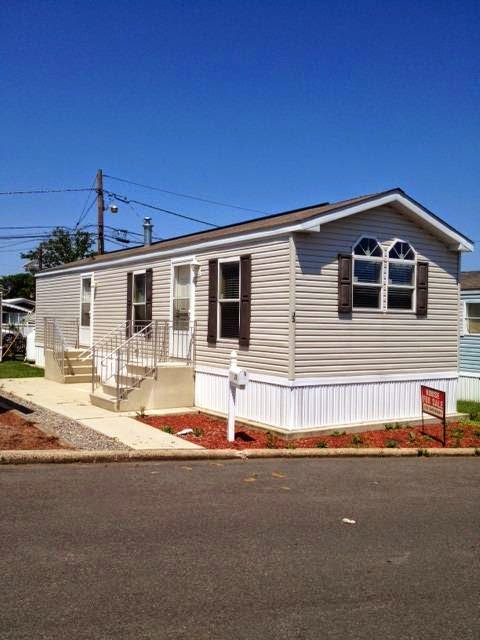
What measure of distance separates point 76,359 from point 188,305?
516 centimetres

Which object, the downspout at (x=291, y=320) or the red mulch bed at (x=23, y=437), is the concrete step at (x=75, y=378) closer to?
the red mulch bed at (x=23, y=437)

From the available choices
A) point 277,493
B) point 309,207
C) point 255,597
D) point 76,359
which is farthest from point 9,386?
point 255,597

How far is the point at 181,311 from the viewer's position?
13109 millimetres

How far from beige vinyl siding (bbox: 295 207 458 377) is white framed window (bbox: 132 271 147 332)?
17.5ft

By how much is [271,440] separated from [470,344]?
11709mm

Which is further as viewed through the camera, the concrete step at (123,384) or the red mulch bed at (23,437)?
the concrete step at (123,384)

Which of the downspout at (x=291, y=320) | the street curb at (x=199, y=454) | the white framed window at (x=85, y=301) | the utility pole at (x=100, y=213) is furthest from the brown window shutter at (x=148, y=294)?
the utility pole at (x=100, y=213)

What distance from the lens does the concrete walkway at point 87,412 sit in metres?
8.95

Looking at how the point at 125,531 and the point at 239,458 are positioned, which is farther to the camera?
the point at 239,458

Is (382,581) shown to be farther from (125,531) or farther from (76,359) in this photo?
(76,359)

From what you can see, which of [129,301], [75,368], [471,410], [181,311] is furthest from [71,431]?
A: [471,410]

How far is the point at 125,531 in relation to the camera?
17.1ft

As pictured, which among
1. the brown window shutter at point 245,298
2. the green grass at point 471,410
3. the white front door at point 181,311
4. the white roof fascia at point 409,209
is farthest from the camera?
the green grass at point 471,410

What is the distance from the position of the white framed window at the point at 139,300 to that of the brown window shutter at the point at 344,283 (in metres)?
5.41
